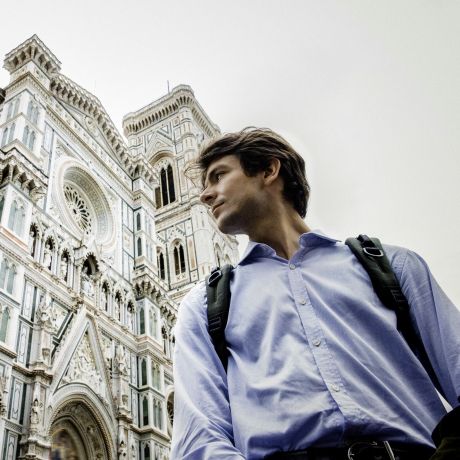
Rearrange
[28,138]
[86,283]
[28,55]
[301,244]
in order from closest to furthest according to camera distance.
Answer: [301,244] < [28,138] < [86,283] < [28,55]

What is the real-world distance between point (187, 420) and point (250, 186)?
3.09ft

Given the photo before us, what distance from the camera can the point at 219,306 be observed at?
1631mm

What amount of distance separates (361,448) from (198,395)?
506mm

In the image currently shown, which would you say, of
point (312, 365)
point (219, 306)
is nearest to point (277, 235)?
point (219, 306)

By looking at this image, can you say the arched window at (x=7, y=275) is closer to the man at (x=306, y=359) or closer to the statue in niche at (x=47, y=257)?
the statue in niche at (x=47, y=257)

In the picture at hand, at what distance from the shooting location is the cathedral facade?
32.6 feet

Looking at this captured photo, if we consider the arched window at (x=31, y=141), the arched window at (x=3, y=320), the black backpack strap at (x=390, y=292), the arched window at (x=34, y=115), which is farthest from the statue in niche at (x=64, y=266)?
the black backpack strap at (x=390, y=292)

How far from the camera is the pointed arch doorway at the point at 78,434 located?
10422 millimetres

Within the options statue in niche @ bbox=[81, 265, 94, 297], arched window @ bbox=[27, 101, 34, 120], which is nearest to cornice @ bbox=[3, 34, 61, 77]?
arched window @ bbox=[27, 101, 34, 120]

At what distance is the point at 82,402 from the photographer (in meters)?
11.2

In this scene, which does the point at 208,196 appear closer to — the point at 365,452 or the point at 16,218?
the point at 365,452

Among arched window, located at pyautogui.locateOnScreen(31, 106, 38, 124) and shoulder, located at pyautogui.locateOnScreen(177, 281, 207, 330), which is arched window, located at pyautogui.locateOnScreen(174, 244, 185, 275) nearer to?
arched window, located at pyautogui.locateOnScreen(31, 106, 38, 124)

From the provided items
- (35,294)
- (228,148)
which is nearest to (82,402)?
(35,294)

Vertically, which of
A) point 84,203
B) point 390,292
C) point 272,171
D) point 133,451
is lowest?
point 390,292
